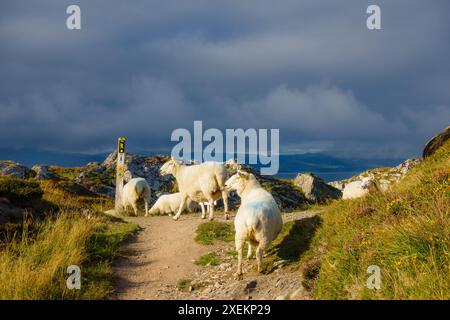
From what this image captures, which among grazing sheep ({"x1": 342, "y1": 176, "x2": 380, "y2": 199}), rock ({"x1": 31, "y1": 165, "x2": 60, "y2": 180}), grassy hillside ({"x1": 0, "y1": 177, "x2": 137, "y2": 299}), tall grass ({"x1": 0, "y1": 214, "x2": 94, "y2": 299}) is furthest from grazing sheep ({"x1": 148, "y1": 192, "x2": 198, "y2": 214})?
rock ({"x1": 31, "y1": 165, "x2": 60, "y2": 180})

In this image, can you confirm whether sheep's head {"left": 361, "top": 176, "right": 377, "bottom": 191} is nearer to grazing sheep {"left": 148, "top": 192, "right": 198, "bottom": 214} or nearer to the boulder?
grazing sheep {"left": 148, "top": 192, "right": 198, "bottom": 214}

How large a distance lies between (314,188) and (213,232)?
21401 millimetres

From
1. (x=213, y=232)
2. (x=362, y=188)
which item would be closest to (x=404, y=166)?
(x=362, y=188)

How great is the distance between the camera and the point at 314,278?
946 cm

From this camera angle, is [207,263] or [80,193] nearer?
[207,263]

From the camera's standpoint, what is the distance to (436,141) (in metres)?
22.2

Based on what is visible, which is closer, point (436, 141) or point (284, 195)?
point (436, 141)

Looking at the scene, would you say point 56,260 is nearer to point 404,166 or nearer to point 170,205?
point 170,205

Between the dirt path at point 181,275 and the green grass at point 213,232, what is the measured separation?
29 centimetres
